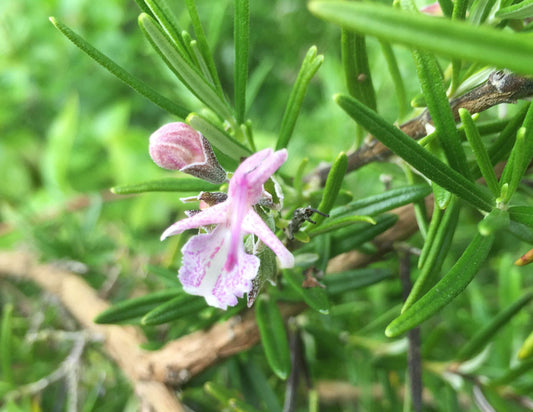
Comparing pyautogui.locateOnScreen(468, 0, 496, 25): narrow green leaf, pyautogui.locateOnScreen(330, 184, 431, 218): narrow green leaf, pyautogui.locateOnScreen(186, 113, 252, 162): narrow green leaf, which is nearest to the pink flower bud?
pyautogui.locateOnScreen(186, 113, 252, 162): narrow green leaf

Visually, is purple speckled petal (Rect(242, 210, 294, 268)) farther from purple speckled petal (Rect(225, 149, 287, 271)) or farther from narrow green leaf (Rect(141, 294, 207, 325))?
narrow green leaf (Rect(141, 294, 207, 325))

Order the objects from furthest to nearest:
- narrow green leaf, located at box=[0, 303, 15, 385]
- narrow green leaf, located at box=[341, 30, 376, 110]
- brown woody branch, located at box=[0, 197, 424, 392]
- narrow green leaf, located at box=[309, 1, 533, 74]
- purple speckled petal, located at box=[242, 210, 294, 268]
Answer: narrow green leaf, located at box=[0, 303, 15, 385] < brown woody branch, located at box=[0, 197, 424, 392] < narrow green leaf, located at box=[341, 30, 376, 110] < purple speckled petal, located at box=[242, 210, 294, 268] < narrow green leaf, located at box=[309, 1, 533, 74]

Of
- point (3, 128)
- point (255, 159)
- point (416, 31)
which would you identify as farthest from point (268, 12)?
point (416, 31)

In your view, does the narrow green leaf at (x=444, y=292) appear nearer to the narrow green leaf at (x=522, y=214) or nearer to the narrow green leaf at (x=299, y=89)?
the narrow green leaf at (x=522, y=214)

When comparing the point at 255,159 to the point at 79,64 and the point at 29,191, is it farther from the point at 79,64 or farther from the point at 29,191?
the point at 29,191

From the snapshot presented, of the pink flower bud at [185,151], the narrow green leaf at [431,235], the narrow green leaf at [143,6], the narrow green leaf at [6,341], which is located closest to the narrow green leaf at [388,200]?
the narrow green leaf at [431,235]
